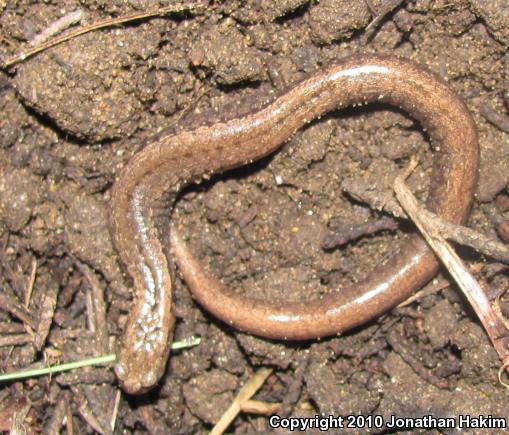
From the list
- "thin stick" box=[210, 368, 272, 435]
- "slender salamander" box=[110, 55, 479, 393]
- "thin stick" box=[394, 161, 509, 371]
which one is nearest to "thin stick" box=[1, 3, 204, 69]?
"slender salamander" box=[110, 55, 479, 393]

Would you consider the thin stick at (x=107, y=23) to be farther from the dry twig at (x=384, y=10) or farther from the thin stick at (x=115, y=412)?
the thin stick at (x=115, y=412)

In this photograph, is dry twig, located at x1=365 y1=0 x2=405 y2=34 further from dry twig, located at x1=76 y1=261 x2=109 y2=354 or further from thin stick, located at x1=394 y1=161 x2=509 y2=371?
dry twig, located at x1=76 y1=261 x2=109 y2=354

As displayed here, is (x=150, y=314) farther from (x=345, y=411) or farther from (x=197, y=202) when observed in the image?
(x=345, y=411)


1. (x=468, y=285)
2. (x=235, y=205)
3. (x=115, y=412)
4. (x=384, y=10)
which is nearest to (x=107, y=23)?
(x=235, y=205)

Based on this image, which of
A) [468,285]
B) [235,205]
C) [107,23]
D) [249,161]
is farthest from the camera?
[235,205]

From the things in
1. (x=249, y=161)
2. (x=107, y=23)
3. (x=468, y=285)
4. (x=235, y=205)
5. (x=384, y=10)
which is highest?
(x=107, y=23)

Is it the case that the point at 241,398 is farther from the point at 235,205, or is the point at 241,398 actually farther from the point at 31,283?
the point at 31,283

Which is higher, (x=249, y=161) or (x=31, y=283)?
(x=249, y=161)

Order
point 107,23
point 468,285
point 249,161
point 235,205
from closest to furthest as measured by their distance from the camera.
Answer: point 468,285
point 107,23
point 249,161
point 235,205
